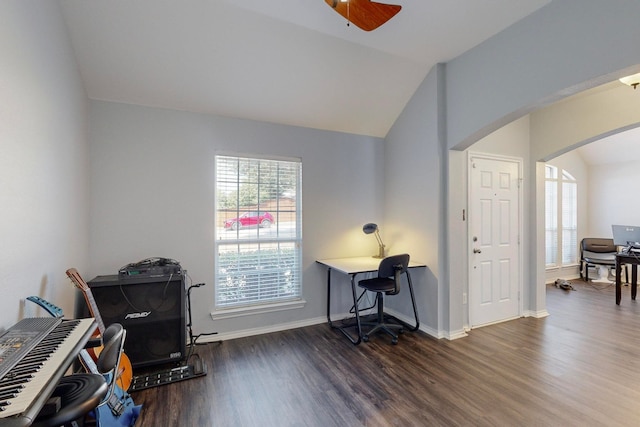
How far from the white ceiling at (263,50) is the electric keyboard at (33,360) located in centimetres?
218

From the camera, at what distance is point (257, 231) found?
11.3ft

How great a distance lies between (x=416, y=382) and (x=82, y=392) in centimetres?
221

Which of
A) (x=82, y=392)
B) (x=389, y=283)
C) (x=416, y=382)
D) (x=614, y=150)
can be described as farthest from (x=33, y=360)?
(x=614, y=150)

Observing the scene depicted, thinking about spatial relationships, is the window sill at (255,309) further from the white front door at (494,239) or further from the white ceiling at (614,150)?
the white ceiling at (614,150)

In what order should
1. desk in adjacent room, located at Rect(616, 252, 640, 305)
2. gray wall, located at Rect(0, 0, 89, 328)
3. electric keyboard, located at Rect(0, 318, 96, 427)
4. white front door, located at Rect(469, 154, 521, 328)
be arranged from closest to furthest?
1. electric keyboard, located at Rect(0, 318, 96, 427)
2. gray wall, located at Rect(0, 0, 89, 328)
3. white front door, located at Rect(469, 154, 521, 328)
4. desk in adjacent room, located at Rect(616, 252, 640, 305)

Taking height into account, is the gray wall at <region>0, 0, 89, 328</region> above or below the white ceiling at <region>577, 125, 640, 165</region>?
below

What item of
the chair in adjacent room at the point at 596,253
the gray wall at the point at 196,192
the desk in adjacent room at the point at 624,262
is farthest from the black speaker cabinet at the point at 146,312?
the chair in adjacent room at the point at 596,253

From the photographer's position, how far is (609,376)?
2.46 m

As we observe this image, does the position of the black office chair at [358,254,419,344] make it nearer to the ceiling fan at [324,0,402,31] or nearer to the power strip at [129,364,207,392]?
the power strip at [129,364,207,392]

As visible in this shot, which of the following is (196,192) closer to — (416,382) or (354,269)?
(354,269)

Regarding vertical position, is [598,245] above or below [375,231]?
below

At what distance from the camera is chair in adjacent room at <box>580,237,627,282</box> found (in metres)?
5.73

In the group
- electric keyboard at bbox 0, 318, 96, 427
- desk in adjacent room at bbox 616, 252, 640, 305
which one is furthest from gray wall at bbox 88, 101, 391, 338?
desk in adjacent room at bbox 616, 252, 640, 305

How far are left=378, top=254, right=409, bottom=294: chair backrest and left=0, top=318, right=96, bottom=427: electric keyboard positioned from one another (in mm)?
2412
